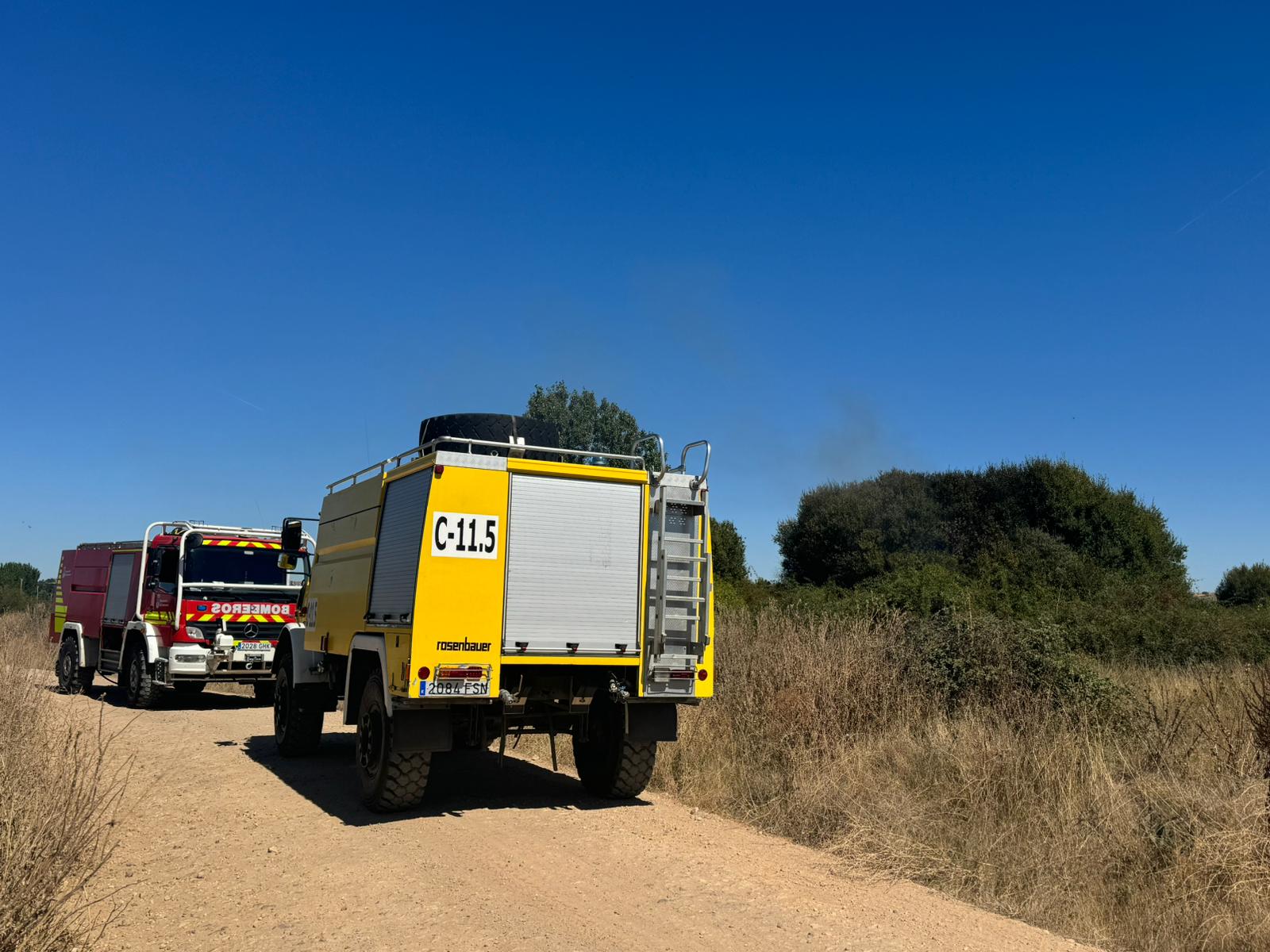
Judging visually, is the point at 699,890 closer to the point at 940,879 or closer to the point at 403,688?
the point at 940,879

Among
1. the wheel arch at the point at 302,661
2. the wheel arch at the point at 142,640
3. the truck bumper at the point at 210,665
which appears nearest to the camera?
the wheel arch at the point at 302,661

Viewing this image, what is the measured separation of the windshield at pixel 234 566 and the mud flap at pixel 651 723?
1032 cm

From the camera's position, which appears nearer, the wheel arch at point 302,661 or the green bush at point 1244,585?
the wheel arch at point 302,661

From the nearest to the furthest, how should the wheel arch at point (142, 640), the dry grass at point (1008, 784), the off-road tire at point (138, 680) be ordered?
the dry grass at point (1008, 784)
the wheel arch at point (142, 640)
the off-road tire at point (138, 680)

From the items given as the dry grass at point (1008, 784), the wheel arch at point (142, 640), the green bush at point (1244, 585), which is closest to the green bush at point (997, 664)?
the dry grass at point (1008, 784)

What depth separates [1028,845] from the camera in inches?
289

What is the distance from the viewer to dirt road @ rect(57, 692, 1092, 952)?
575 cm

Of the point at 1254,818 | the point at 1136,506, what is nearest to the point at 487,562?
the point at 1254,818

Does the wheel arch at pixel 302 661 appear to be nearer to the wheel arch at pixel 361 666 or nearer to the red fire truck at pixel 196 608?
the wheel arch at pixel 361 666

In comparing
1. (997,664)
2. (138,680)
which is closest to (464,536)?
(997,664)

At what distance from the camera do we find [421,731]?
8.37 metres

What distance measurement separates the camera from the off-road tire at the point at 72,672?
20.3m

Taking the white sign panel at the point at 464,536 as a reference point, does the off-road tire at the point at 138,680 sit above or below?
below

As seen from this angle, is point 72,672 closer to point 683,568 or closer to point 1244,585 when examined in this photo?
point 683,568
